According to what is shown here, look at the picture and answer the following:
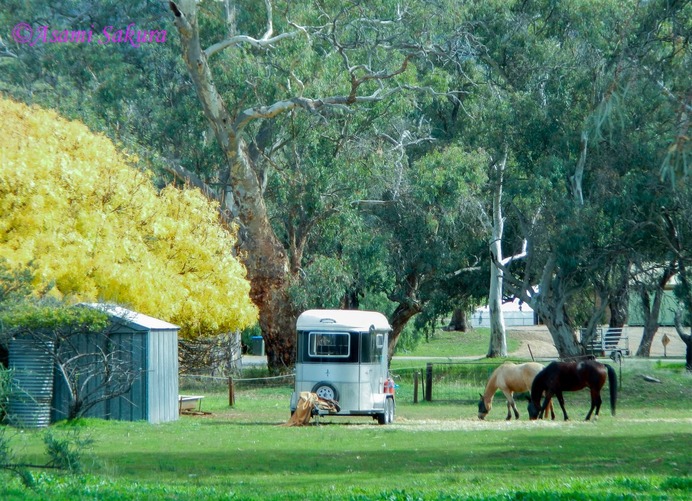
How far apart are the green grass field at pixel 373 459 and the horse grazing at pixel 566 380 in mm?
864

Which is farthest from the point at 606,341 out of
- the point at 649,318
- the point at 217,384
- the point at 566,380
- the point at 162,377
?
the point at 162,377

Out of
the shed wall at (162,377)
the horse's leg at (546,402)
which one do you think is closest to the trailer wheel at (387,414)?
the horse's leg at (546,402)

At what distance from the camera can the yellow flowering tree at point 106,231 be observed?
23.8 m

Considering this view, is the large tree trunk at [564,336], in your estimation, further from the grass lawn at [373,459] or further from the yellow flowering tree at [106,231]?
the yellow flowering tree at [106,231]

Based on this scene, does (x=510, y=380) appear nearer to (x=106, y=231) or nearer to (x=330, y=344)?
(x=330, y=344)

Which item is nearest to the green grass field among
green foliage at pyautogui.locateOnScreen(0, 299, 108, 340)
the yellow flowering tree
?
green foliage at pyautogui.locateOnScreen(0, 299, 108, 340)

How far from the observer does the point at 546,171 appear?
116 ft

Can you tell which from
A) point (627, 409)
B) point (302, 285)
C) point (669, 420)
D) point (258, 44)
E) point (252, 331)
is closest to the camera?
point (669, 420)

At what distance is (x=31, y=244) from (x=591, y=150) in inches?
832

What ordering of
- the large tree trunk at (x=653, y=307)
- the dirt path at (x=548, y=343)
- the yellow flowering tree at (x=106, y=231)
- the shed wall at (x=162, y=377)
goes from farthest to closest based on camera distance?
the dirt path at (x=548, y=343) → the large tree trunk at (x=653, y=307) → the yellow flowering tree at (x=106, y=231) → the shed wall at (x=162, y=377)

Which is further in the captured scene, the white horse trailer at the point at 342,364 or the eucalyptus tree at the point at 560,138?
the eucalyptus tree at the point at 560,138

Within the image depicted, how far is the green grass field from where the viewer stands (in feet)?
36.5

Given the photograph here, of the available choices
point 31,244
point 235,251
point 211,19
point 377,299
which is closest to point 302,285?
point 235,251

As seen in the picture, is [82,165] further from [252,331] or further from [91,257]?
[252,331]
